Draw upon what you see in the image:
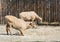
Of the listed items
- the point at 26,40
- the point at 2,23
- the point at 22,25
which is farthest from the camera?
the point at 2,23

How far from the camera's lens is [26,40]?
300 inches

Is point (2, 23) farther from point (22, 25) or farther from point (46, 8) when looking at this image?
point (22, 25)

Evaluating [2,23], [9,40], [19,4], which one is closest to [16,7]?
[19,4]

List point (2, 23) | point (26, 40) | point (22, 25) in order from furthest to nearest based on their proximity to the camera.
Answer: point (2, 23) < point (22, 25) < point (26, 40)

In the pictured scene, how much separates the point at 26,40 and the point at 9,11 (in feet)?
29.3

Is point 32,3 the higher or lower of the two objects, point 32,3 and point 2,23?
the higher

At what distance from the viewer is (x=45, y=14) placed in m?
16.2

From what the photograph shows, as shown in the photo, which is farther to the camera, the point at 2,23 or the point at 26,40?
the point at 2,23

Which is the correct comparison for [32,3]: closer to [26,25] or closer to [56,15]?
[56,15]

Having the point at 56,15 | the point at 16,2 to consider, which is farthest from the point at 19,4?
the point at 56,15

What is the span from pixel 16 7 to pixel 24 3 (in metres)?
0.61

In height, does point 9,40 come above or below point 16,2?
below

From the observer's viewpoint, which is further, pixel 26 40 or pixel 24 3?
pixel 24 3

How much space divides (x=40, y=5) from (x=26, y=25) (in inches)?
287
